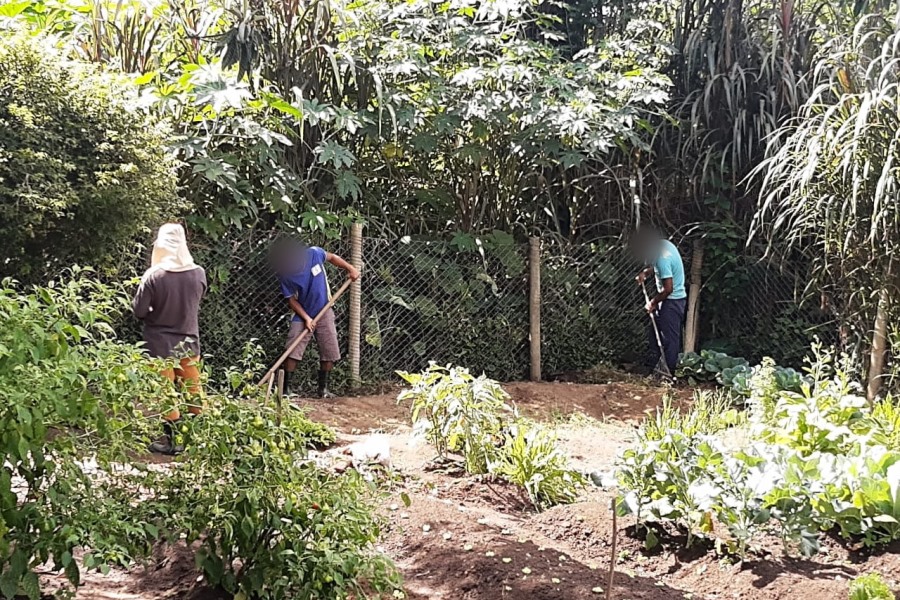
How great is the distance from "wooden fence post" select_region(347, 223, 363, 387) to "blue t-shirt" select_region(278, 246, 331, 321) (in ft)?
1.75

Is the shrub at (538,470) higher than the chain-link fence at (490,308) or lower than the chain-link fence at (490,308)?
lower

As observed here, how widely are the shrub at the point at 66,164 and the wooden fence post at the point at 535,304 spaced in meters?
3.78

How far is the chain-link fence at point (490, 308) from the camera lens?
6.78m

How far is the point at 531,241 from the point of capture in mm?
8320

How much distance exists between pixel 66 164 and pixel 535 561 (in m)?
3.40

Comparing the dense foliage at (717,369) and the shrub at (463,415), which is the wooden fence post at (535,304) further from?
the shrub at (463,415)

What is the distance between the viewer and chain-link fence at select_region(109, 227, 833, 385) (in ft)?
22.2

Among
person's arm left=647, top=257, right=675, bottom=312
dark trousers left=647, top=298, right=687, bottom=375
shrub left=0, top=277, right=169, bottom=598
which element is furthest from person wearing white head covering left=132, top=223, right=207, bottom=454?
dark trousers left=647, top=298, right=687, bottom=375

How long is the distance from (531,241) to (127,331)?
12.3 feet

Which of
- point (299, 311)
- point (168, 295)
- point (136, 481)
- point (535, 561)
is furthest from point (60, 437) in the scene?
point (299, 311)

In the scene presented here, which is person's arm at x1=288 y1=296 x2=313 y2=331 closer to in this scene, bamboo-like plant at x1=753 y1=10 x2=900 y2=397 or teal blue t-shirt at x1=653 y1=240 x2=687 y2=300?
teal blue t-shirt at x1=653 y1=240 x2=687 y2=300

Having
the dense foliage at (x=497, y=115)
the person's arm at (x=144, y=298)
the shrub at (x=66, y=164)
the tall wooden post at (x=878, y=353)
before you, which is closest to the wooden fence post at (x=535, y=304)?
the dense foliage at (x=497, y=115)

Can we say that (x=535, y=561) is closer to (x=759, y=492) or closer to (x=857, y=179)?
(x=759, y=492)

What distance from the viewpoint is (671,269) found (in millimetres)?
8281
